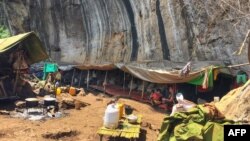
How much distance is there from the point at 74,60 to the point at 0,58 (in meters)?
13.9

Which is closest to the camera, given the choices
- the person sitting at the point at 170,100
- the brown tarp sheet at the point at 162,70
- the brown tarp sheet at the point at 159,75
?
the brown tarp sheet at the point at 159,75

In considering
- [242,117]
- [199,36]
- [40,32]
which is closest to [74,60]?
[40,32]

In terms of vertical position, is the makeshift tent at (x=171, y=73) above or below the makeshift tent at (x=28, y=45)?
below

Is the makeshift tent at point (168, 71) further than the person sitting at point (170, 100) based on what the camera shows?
No

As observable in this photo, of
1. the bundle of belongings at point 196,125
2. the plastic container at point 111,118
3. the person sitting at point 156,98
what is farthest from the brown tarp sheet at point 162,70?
the bundle of belongings at point 196,125

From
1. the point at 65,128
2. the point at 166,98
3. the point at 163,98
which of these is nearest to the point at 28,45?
the point at 65,128

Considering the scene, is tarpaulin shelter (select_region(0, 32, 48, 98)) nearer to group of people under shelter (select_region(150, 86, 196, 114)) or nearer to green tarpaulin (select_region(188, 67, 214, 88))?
group of people under shelter (select_region(150, 86, 196, 114))

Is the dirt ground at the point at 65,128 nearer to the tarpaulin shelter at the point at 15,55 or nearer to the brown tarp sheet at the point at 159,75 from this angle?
the tarpaulin shelter at the point at 15,55

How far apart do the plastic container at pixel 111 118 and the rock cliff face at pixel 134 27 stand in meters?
5.04

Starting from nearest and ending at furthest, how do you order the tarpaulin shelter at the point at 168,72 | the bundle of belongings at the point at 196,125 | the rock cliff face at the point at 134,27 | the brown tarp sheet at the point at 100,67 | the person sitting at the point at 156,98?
the bundle of belongings at the point at 196,125
the tarpaulin shelter at the point at 168,72
the person sitting at the point at 156,98
the rock cliff face at the point at 134,27
the brown tarp sheet at the point at 100,67

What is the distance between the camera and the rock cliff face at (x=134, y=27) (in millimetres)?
16688

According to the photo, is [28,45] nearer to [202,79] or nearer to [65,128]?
[65,128]

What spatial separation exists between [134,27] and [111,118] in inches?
610

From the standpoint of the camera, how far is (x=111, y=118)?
A: 8836 millimetres
